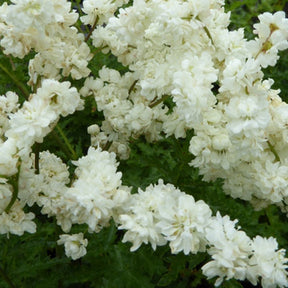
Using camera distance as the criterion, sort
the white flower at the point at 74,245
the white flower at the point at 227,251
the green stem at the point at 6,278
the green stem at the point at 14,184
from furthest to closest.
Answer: the green stem at the point at 6,278, the white flower at the point at 74,245, the green stem at the point at 14,184, the white flower at the point at 227,251

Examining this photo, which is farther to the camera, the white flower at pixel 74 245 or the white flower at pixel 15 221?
the white flower at pixel 74 245

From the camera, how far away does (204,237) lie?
1.42 metres

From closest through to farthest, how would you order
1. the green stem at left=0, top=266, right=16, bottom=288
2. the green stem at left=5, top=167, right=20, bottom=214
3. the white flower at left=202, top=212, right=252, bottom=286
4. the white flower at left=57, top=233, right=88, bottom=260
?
the white flower at left=202, top=212, right=252, bottom=286
the green stem at left=5, top=167, right=20, bottom=214
the white flower at left=57, top=233, right=88, bottom=260
the green stem at left=0, top=266, right=16, bottom=288

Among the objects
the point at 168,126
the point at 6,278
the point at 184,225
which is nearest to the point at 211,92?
the point at 168,126

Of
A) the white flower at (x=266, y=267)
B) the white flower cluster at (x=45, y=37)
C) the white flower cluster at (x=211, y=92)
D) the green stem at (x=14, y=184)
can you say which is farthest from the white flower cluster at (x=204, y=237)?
the white flower cluster at (x=45, y=37)

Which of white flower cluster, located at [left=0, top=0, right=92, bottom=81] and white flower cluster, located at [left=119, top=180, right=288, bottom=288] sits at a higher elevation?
white flower cluster, located at [left=0, top=0, right=92, bottom=81]

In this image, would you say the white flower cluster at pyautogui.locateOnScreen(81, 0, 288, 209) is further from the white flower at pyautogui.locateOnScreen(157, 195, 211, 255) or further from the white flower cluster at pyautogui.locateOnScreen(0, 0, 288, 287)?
the white flower at pyautogui.locateOnScreen(157, 195, 211, 255)

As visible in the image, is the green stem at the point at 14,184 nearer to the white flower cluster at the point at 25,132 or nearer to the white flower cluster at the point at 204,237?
the white flower cluster at the point at 25,132

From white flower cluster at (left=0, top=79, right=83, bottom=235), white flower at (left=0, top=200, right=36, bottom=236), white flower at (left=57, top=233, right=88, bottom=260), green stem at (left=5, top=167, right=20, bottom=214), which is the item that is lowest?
white flower at (left=57, top=233, right=88, bottom=260)

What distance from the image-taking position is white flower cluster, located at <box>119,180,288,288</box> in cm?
135

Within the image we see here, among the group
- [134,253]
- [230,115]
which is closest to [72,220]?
[134,253]

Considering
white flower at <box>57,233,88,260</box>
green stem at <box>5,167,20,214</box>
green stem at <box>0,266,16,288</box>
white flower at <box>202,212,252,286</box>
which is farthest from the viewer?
green stem at <box>0,266,16,288</box>

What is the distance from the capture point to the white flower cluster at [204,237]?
1350 mm

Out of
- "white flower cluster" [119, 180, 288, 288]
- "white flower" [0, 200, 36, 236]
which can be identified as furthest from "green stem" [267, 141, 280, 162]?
"white flower" [0, 200, 36, 236]
